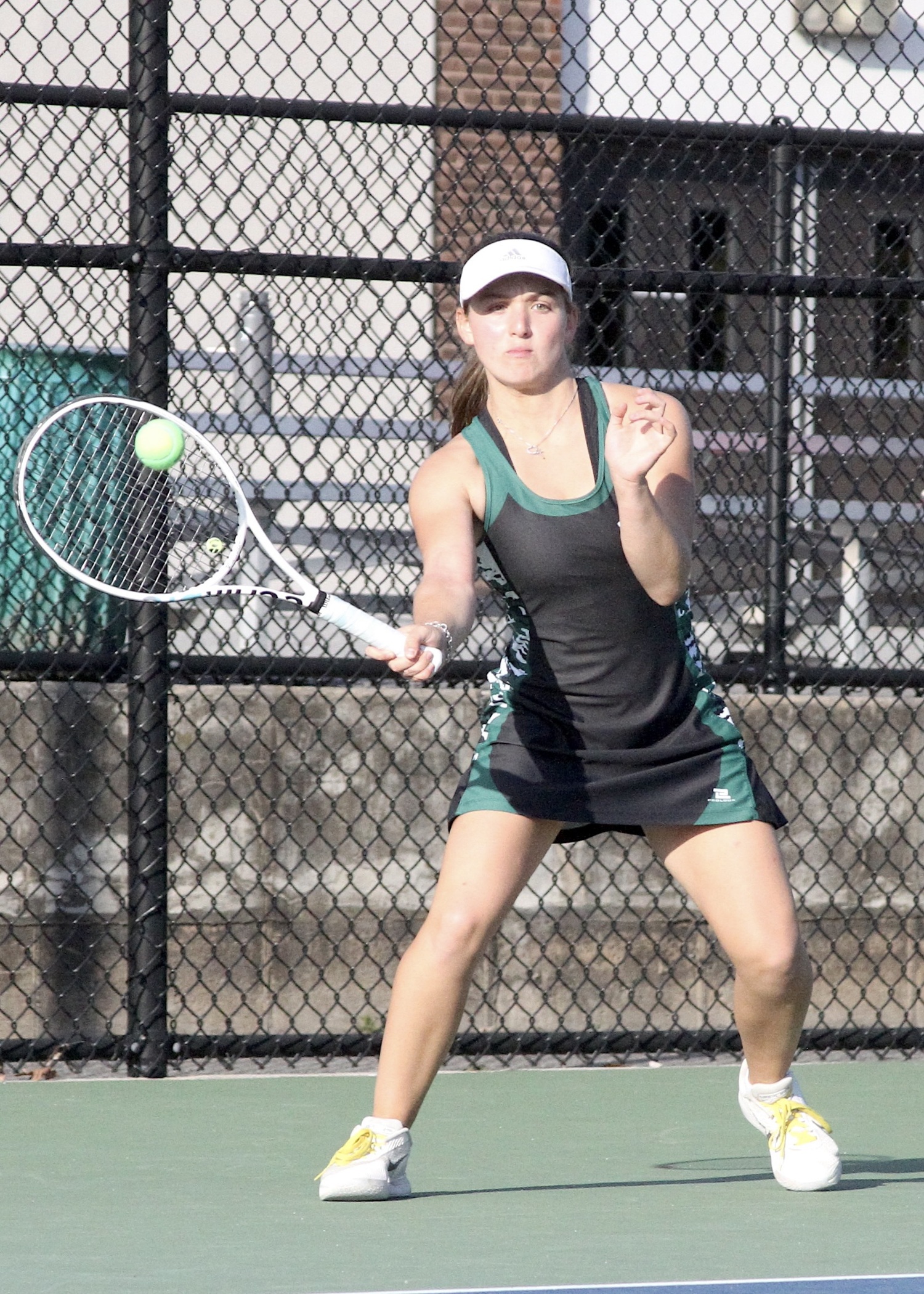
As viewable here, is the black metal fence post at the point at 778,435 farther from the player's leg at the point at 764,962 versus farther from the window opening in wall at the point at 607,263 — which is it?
the window opening in wall at the point at 607,263

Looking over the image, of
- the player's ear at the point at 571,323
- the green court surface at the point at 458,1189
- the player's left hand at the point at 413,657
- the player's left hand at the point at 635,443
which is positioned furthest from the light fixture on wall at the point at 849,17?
the player's left hand at the point at 413,657

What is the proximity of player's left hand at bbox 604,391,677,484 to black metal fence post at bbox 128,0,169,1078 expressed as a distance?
198 centimetres

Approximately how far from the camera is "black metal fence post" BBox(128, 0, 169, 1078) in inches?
192

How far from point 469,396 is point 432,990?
45.4 inches

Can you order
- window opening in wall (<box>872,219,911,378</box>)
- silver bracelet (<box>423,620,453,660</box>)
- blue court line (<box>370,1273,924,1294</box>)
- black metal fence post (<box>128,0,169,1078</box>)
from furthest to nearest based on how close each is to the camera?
1. window opening in wall (<box>872,219,911,378</box>)
2. black metal fence post (<box>128,0,169,1078</box>)
3. silver bracelet (<box>423,620,453,660</box>)
4. blue court line (<box>370,1273,924,1294</box>)

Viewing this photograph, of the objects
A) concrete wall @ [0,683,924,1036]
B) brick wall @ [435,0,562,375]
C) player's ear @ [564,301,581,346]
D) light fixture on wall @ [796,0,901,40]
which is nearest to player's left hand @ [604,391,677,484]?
player's ear @ [564,301,581,346]

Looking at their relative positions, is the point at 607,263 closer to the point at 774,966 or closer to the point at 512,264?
the point at 512,264

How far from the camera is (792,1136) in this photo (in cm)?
354

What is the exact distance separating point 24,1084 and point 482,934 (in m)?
1.95

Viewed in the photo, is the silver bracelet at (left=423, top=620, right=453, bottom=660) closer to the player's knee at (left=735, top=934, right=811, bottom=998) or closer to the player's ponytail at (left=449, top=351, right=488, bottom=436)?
the player's ponytail at (left=449, top=351, right=488, bottom=436)

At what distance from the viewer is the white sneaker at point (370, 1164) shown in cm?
340

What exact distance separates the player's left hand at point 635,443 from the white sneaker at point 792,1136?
→ 126 centimetres

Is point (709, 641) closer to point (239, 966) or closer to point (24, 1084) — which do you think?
point (239, 966)

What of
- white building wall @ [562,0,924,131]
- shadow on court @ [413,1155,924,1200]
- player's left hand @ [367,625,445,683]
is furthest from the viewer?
white building wall @ [562,0,924,131]
